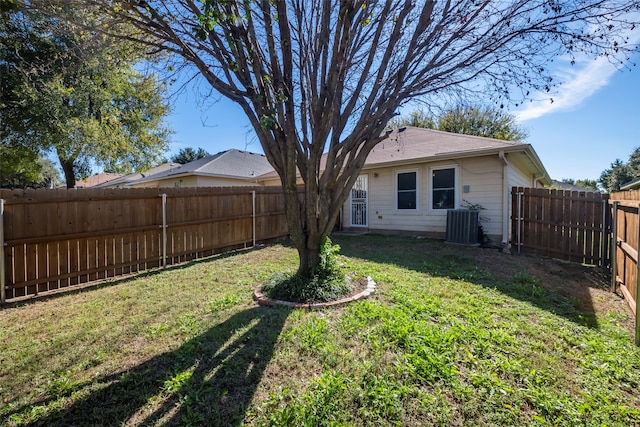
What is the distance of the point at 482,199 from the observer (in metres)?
8.40

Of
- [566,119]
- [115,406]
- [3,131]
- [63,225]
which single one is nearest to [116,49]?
[63,225]

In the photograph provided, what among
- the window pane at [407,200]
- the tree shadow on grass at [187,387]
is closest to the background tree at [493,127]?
the window pane at [407,200]

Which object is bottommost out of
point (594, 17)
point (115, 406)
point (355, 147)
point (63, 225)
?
point (115, 406)

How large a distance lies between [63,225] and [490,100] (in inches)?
288

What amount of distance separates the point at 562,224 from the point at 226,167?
1463 centimetres

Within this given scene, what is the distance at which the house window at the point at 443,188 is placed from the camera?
8958 mm

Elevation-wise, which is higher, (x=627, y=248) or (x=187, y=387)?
(x=627, y=248)

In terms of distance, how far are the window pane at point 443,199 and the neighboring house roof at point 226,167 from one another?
9148mm

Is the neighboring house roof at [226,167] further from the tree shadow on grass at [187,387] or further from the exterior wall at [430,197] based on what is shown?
the tree shadow on grass at [187,387]

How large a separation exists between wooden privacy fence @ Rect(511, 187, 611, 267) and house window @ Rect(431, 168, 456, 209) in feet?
5.30

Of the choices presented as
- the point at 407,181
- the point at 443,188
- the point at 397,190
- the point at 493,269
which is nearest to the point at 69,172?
the point at 397,190

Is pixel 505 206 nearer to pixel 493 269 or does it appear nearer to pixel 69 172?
pixel 493 269

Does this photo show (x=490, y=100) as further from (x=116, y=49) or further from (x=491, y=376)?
(x=116, y=49)

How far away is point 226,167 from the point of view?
53.2ft
